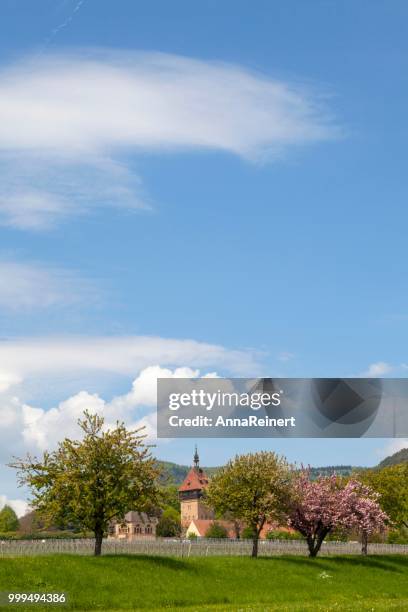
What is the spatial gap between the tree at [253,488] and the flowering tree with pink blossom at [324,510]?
248 centimetres

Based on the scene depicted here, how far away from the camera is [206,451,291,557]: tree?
80188mm

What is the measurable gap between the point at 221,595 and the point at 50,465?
624 inches

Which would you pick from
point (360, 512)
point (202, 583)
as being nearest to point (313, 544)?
point (360, 512)

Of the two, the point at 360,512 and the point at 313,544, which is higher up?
the point at 360,512

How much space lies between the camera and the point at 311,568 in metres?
71.0

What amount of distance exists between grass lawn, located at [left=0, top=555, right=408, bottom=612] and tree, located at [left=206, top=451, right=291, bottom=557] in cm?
590

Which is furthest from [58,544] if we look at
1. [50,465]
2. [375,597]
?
[375,597]

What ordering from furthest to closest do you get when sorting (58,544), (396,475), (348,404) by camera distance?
(396,475) < (348,404) < (58,544)

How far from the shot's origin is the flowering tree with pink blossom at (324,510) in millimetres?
84938

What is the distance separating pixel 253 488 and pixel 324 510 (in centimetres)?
913

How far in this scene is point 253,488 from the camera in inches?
3164

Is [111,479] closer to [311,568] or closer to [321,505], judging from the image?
[311,568]

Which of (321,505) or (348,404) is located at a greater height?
(348,404)

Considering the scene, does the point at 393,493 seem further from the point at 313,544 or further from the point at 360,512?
the point at 313,544
